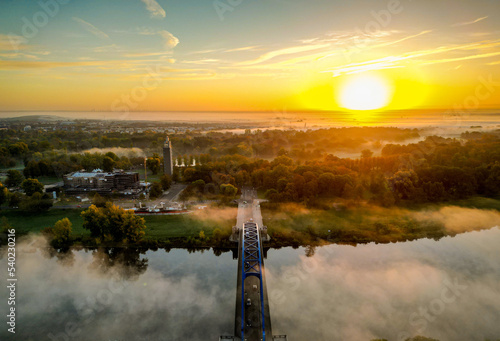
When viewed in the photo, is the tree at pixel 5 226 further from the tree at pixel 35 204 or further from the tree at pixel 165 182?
the tree at pixel 165 182

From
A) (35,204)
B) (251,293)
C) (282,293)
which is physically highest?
(35,204)

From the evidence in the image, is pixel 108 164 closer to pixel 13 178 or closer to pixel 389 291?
pixel 13 178

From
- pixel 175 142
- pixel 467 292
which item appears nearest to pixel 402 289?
pixel 467 292

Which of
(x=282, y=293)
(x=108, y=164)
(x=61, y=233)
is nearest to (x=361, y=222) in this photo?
(x=282, y=293)

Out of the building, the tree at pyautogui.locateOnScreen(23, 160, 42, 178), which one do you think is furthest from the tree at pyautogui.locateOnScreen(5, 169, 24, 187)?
the building

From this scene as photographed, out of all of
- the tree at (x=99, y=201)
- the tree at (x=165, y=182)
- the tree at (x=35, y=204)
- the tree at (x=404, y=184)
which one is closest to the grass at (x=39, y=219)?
the tree at (x=35, y=204)
